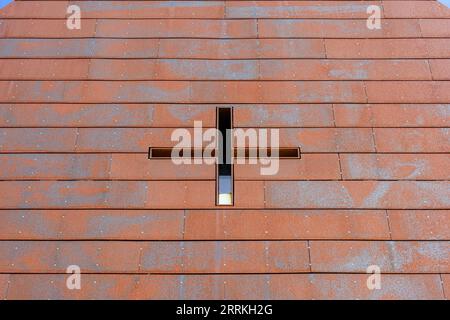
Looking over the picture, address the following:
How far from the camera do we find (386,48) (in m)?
12.8

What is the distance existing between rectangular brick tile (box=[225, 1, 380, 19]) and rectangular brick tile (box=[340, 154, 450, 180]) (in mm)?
4421

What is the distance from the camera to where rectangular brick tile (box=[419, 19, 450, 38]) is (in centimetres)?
1302

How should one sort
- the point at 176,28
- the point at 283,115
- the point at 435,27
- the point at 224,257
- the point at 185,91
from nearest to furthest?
the point at 224,257
the point at 283,115
the point at 185,91
the point at 176,28
the point at 435,27

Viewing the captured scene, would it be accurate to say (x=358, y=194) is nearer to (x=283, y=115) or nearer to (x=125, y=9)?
(x=283, y=115)

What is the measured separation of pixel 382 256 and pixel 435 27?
6812 millimetres

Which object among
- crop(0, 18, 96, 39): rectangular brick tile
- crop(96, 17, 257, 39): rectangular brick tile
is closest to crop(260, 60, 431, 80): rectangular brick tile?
crop(96, 17, 257, 39): rectangular brick tile

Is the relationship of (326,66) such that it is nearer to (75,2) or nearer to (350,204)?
(350,204)

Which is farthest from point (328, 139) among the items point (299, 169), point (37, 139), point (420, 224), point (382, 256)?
point (37, 139)

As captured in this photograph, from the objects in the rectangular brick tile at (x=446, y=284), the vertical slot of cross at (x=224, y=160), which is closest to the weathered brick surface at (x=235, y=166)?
the rectangular brick tile at (x=446, y=284)

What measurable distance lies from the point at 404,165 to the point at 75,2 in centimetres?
980

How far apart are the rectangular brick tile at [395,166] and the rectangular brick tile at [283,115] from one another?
113 cm

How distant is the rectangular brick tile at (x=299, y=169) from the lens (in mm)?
10963

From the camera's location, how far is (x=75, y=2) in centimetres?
1359
